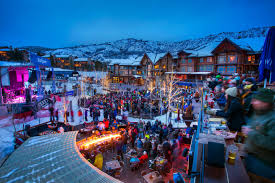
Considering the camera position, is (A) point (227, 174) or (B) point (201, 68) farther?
(B) point (201, 68)

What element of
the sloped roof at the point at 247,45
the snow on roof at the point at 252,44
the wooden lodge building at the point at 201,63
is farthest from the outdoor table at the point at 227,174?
the snow on roof at the point at 252,44

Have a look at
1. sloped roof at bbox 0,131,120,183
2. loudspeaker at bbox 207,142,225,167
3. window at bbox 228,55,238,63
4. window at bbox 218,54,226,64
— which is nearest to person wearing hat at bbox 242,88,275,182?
loudspeaker at bbox 207,142,225,167

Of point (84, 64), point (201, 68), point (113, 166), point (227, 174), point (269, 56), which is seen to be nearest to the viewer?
point (227, 174)

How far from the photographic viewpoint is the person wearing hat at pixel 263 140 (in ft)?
6.04

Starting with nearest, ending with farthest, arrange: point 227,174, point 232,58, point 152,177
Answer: point 227,174, point 152,177, point 232,58

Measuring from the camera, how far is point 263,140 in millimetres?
1842

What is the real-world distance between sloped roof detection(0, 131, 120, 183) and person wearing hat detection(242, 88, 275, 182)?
347 centimetres

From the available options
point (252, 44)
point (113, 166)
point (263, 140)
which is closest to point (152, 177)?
point (113, 166)

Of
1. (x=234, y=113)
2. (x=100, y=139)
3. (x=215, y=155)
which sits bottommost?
(x=100, y=139)

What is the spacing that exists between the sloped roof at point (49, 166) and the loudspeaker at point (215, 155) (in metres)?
2.85

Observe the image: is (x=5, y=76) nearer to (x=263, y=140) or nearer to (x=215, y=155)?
(x=215, y=155)

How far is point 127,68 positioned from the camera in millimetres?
53688

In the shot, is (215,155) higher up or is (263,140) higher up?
(263,140)

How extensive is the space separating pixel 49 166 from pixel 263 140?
221 inches
